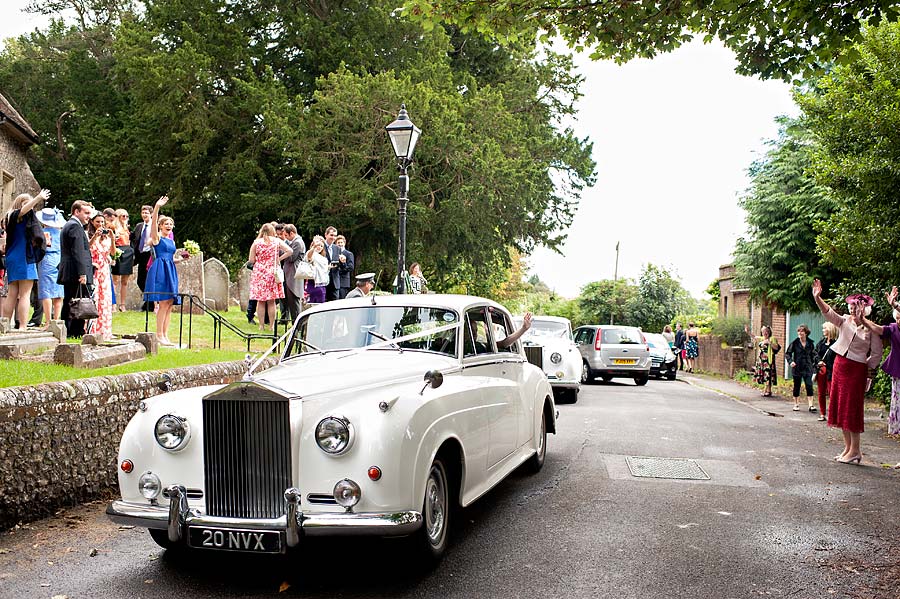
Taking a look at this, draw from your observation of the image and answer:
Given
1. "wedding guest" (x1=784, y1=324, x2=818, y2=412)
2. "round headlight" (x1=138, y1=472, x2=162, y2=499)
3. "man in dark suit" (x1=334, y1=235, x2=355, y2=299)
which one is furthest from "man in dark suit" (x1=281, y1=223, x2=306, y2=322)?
"round headlight" (x1=138, y1=472, x2=162, y2=499)

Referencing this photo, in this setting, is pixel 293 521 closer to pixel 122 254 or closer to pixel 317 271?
pixel 317 271

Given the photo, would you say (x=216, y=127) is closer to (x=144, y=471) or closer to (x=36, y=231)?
(x=36, y=231)

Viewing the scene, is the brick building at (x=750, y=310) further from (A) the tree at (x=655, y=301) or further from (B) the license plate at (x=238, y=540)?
(B) the license plate at (x=238, y=540)

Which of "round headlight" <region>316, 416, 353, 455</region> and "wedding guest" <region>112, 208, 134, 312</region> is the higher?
"wedding guest" <region>112, 208, 134, 312</region>

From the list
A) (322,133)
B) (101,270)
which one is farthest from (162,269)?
(322,133)

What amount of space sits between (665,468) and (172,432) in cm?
562

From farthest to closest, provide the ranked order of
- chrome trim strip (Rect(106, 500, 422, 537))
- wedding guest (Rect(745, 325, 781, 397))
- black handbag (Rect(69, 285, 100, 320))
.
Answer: wedding guest (Rect(745, 325, 781, 397)) < black handbag (Rect(69, 285, 100, 320)) < chrome trim strip (Rect(106, 500, 422, 537))

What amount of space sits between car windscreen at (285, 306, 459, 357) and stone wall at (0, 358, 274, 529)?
5.60 ft

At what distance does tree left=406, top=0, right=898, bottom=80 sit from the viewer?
819 cm

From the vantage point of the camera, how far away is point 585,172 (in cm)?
3303

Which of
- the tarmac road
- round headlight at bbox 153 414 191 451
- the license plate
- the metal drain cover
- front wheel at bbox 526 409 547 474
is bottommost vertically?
the metal drain cover

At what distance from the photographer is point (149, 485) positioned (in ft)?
16.9

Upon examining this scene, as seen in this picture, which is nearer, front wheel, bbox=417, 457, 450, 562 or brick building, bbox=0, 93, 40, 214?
front wheel, bbox=417, 457, 450, 562

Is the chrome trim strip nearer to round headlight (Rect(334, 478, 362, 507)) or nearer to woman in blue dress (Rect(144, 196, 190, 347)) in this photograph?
round headlight (Rect(334, 478, 362, 507))
